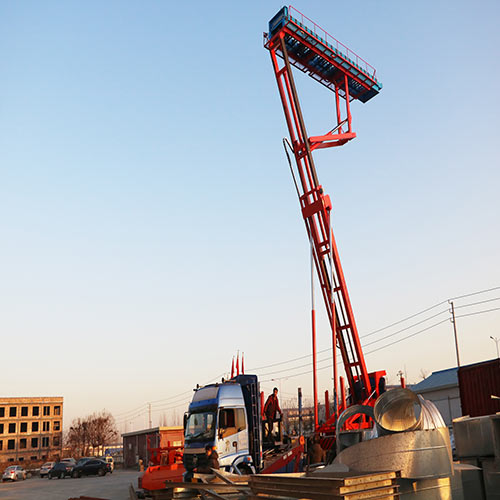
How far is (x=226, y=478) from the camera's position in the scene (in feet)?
32.8

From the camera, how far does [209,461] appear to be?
571 inches

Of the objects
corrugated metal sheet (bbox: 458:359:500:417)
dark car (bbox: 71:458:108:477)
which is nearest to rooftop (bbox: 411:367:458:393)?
corrugated metal sheet (bbox: 458:359:500:417)

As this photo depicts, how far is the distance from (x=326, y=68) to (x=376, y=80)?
2.15 meters

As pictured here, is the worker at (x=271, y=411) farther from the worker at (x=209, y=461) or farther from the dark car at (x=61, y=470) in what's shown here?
the dark car at (x=61, y=470)

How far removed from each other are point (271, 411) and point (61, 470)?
97.2 feet

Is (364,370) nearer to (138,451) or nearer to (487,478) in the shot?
(487,478)

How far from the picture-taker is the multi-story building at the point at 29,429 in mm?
93000

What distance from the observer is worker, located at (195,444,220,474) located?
1357 centimetres

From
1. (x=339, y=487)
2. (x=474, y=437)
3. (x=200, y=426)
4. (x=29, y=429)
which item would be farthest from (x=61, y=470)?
(x=29, y=429)

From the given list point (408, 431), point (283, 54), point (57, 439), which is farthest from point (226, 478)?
point (57, 439)

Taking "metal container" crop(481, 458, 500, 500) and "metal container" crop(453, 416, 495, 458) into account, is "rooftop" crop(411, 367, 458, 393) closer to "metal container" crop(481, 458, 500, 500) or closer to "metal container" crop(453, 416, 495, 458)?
"metal container" crop(453, 416, 495, 458)

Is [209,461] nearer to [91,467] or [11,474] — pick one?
[91,467]

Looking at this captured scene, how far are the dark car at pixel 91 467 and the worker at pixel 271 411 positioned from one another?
27956 millimetres

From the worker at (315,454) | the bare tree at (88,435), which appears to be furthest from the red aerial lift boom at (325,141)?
the bare tree at (88,435)
